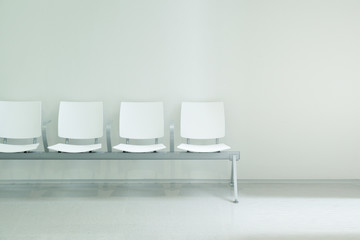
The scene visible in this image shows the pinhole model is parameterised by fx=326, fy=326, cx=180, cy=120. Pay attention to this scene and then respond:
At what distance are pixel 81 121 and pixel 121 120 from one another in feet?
1.35

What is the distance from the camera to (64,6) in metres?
3.34

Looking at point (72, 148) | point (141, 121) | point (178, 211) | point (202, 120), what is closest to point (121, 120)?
point (141, 121)

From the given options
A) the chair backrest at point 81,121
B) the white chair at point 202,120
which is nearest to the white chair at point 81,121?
the chair backrest at point 81,121

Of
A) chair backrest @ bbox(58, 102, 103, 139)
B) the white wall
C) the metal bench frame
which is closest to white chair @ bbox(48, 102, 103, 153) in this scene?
chair backrest @ bbox(58, 102, 103, 139)

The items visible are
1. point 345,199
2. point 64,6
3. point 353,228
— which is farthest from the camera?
point 64,6

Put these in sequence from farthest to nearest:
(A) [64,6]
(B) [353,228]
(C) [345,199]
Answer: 1. (A) [64,6]
2. (C) [345,199]
3. (B) [353,228]

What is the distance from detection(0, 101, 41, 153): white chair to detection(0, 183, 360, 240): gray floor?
0.55 meters

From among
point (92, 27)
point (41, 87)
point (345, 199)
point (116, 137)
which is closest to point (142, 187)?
point (116, 137)

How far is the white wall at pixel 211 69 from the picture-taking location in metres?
3.36

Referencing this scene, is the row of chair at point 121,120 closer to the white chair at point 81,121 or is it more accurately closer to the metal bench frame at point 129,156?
the white chair at point 81,121

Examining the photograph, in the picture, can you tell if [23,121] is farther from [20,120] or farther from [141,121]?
[141,121]

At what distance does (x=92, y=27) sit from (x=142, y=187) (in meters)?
1.73

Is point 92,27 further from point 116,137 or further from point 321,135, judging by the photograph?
point 321,135

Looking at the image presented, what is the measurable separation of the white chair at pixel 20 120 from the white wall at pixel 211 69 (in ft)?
0.48
